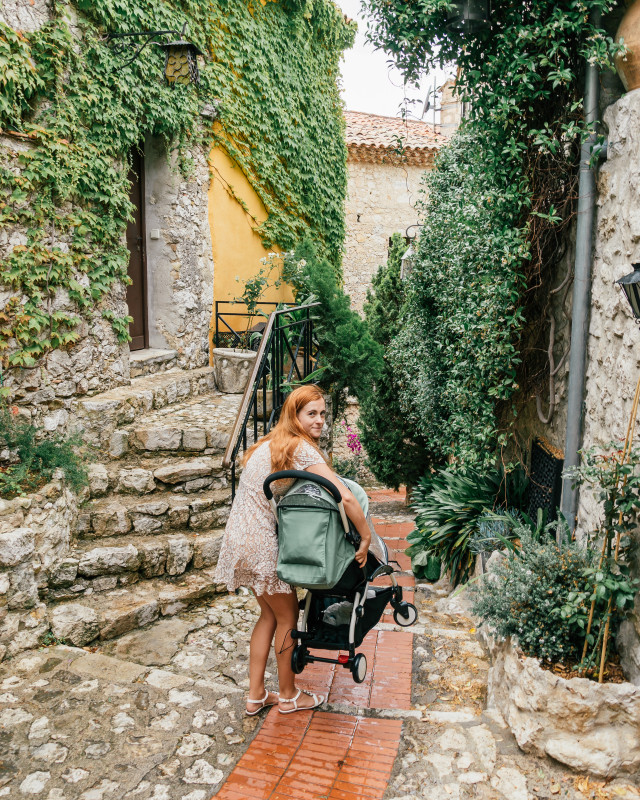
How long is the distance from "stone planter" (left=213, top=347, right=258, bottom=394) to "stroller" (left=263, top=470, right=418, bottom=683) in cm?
424

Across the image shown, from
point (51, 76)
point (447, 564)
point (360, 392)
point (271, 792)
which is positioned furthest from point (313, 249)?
point (271, 792)

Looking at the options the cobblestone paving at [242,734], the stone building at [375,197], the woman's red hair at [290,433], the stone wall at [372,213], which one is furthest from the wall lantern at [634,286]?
the stone wall at [372,213]

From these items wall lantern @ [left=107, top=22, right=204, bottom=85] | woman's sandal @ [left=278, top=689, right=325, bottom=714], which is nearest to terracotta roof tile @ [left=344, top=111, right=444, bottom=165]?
wall lantern @ [left=107, top=22, right=204, bottom=85]

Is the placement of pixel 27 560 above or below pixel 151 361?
below

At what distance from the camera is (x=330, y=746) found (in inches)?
106

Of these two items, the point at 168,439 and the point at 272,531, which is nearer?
the point at 272,531

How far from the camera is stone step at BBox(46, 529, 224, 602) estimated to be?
3.96 meters

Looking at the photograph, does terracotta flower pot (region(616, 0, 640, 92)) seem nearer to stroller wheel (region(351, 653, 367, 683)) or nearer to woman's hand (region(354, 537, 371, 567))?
woman's hand (region(354, 537, 371, 567))

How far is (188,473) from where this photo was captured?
4.87 m

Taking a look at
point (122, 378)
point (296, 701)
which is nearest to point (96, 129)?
point (122, 378)

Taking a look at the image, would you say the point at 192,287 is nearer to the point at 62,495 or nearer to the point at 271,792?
the point at 62,495

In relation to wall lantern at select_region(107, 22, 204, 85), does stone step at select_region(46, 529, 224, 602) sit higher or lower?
lower

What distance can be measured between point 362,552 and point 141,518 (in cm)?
229

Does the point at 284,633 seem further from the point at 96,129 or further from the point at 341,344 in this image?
the point at 96,129
